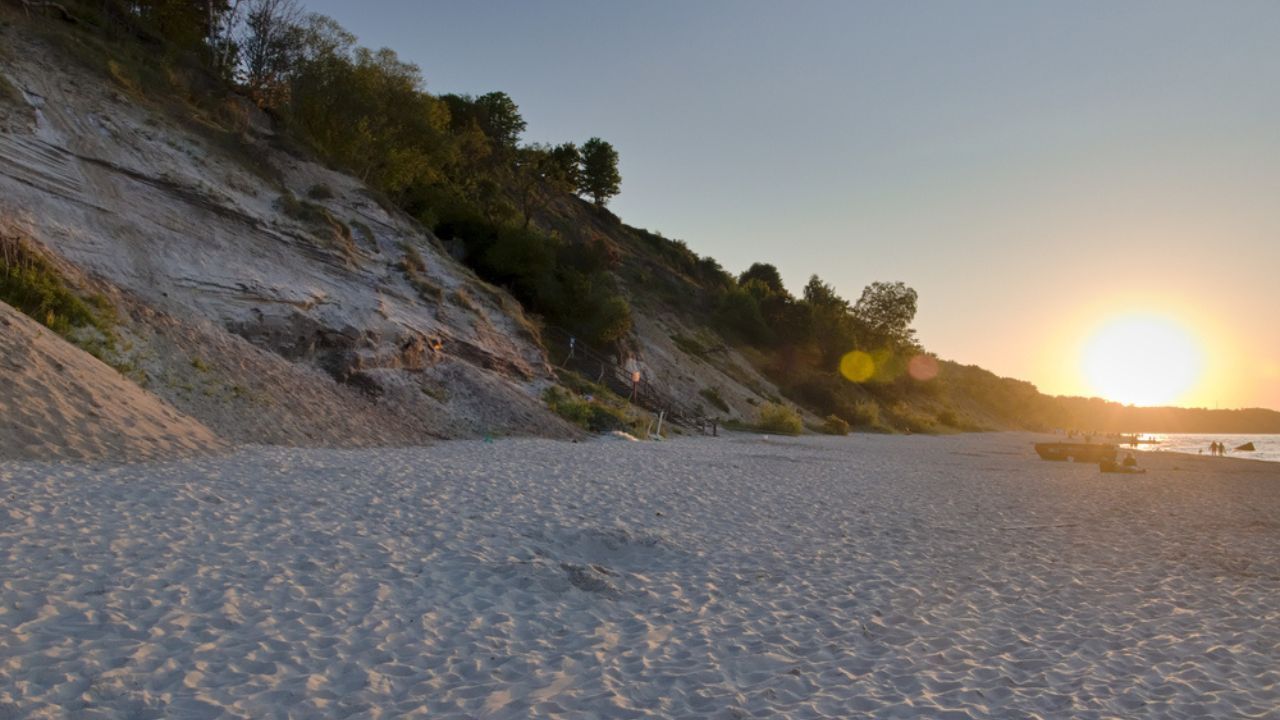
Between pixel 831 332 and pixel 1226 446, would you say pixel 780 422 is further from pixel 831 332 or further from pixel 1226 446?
pixel 1226 446

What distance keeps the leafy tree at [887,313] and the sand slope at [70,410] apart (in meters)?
74.0

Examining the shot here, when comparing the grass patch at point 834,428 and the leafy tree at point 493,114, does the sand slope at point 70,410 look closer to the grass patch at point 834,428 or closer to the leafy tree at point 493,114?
the grass patch at point 834,428

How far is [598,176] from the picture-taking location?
83.4 metres

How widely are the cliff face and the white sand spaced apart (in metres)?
6.06

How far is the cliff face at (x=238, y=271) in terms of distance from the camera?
60.7ft

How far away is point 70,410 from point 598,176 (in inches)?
2921

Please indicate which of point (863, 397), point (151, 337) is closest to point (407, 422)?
point (151, 337)

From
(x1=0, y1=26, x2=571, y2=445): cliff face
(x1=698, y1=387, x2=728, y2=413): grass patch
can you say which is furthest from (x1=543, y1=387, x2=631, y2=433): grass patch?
(x1=698, y1=387, x2=728, y2=413): grass patch

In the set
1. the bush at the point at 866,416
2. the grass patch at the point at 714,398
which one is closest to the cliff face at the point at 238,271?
the grass patch at the point at 714,398

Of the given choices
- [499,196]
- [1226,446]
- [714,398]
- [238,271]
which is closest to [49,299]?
[238,271]

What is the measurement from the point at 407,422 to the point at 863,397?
55230mm

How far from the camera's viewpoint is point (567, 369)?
3634cm

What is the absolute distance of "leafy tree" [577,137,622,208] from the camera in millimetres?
83312

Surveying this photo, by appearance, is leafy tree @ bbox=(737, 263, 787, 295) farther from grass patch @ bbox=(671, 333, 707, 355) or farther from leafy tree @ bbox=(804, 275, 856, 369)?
grass patch @ bbox=(671, 333, 707, 355)
